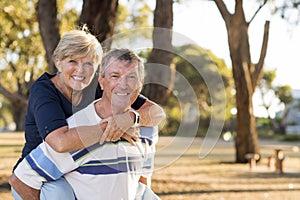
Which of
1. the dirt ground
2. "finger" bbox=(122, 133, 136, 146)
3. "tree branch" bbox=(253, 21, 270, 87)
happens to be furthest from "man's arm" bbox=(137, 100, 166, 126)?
"tree branch" bbox=(253, 21, 270, 87)

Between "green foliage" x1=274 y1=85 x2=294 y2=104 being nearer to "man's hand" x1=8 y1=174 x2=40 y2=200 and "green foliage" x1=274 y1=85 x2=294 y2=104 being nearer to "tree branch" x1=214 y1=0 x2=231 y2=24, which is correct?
"tree branch" x1=214 y1=0 x2=231 y2=24

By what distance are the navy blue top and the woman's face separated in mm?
77

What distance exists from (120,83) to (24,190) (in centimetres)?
60

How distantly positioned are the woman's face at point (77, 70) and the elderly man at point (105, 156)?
0.35m

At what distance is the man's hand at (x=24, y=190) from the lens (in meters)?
2.16

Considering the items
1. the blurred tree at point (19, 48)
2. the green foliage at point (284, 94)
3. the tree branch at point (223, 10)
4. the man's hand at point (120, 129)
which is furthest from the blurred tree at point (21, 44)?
the green foliage at point (284, 94)

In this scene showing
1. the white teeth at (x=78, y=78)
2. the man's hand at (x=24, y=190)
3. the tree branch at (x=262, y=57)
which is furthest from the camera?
the tree branch at (x=262, y=57)

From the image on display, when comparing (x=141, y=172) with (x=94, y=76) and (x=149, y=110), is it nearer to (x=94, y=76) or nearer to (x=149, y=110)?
(x=149, y=110)

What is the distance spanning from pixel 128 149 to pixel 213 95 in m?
0.49

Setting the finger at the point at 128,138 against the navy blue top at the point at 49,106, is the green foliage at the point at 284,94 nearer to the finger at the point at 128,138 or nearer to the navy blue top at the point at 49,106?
the navy blue top at the point at 49,106

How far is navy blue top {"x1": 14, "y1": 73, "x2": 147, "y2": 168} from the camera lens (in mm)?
2170

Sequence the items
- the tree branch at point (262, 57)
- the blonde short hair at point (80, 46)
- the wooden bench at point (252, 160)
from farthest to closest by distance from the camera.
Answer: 1. the tree branch at point (262, 57)
2. the wooden bench at point (252, 160)
3. the blonde short hair at point (80, 46)

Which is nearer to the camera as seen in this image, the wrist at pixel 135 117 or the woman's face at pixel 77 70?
the wrist at pixel 135 117

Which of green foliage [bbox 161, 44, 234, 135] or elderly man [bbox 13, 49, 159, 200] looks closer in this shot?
elderly man [bbox 13, 49, 159, 200]
